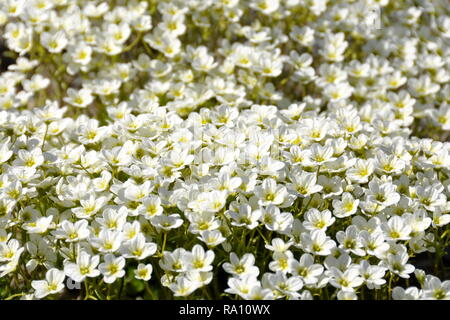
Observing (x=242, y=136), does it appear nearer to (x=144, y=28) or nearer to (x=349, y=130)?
(x=349, y=130)

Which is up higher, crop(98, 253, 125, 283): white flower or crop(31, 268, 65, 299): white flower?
crop(98, 253, 125, 283): white flower

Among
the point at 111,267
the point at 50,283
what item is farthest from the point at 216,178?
the point at 50,283

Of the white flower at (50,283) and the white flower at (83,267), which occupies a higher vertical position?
the white flower at (83,267)

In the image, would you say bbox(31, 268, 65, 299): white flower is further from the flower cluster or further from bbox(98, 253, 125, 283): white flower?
bbox(98, 253, 125, 283): white flower

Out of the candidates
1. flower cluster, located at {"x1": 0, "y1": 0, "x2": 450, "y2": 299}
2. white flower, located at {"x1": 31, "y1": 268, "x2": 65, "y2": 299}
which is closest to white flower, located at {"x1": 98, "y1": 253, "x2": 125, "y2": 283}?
flower cluster, located at {"x1": 0, "y1": 0, "x2": 450, "y2": 299}

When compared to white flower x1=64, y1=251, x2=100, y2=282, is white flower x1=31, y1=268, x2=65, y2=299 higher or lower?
lower

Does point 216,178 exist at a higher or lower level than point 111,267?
higher

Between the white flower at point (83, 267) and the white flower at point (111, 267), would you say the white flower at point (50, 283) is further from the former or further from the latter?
the white flower at point (111, 267)

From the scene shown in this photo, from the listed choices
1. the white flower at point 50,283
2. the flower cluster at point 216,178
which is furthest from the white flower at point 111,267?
the white flower at point 50,283

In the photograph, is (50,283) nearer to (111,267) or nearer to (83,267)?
(83,267)
